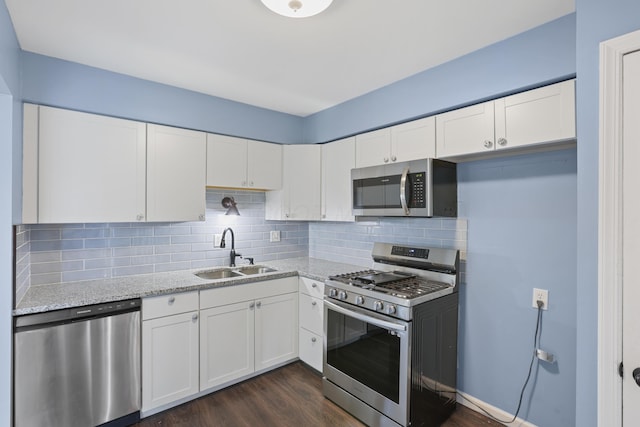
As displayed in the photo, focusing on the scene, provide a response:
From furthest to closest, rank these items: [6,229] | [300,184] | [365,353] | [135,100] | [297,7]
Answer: [300,184] < [135,100] < [365,353] < [6,229] < [297,7]

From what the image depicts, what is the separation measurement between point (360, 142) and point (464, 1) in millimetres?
1403

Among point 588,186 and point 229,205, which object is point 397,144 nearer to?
point 588,186

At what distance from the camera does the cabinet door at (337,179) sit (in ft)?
9.77

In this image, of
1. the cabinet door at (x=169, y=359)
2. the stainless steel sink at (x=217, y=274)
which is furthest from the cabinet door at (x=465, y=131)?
the cabinet door at (x=169, y=359)

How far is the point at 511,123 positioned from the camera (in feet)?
6.26

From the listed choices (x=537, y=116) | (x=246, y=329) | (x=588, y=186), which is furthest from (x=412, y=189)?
(x=246, y=329)

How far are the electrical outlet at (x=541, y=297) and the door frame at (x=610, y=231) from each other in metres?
0.81

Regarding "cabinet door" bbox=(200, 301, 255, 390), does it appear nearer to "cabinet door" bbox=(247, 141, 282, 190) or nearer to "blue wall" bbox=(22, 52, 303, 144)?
"cabinet door" bbox=(247, 141, 282, 190)

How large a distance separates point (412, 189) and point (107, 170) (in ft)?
7.15

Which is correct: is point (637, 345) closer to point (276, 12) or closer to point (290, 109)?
point (276, 12)

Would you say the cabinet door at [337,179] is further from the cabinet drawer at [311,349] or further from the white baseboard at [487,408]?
the white baseboard at [487,408]

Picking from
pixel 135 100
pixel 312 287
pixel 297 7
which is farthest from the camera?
pixel 312 287

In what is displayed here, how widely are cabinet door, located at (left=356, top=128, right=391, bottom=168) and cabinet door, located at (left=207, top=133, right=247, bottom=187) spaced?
42.3 inches

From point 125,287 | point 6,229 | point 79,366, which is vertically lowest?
point 79,366
